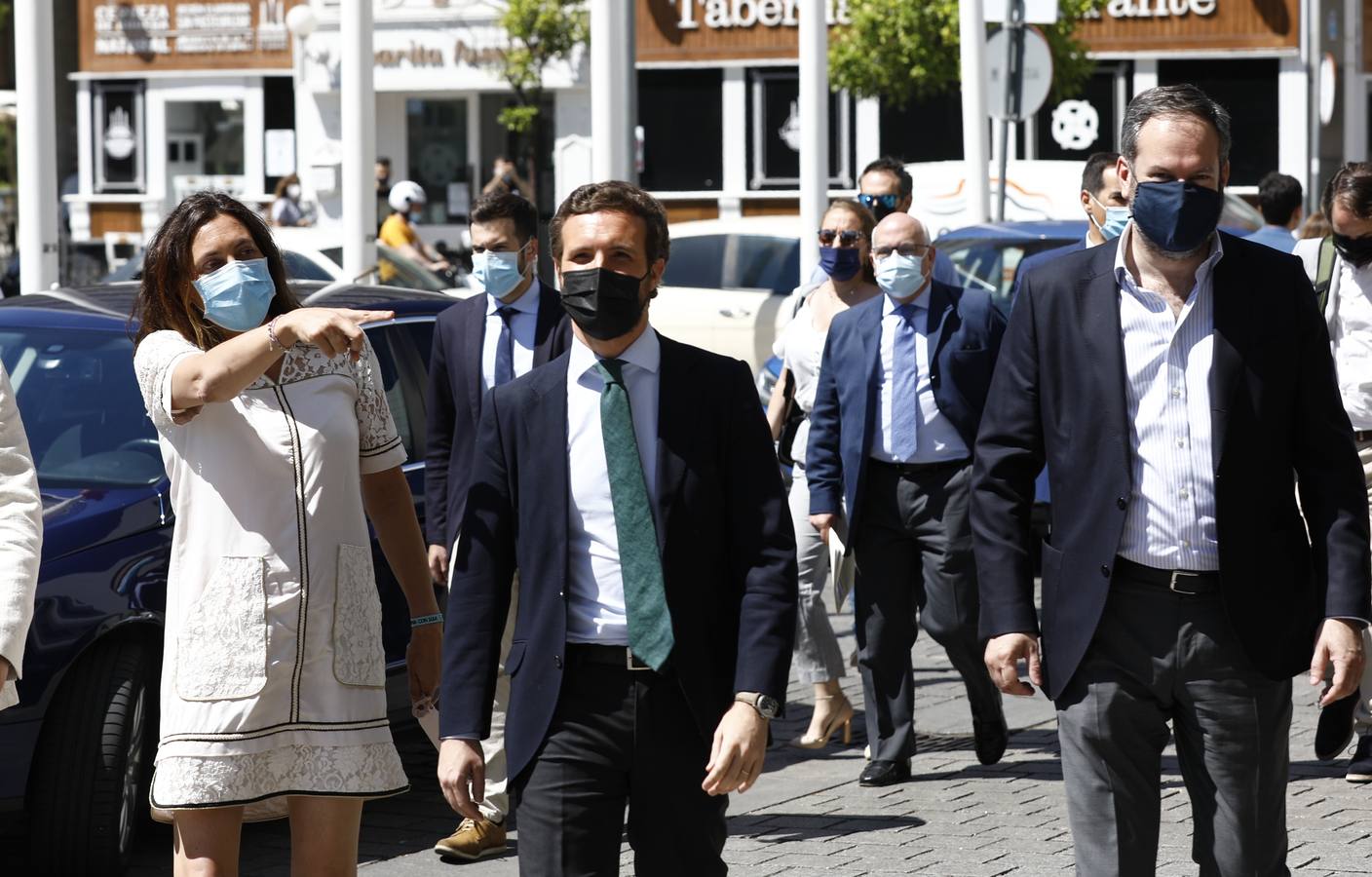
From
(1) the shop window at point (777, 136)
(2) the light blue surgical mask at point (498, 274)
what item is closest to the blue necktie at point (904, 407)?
(2) the light blue surgical mask at point (498, 274)

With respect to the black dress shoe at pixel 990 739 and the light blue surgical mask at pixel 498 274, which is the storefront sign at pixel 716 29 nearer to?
the black dress shoe at pixel 990 739

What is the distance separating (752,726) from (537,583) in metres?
0.50

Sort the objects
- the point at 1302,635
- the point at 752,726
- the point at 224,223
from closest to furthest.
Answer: the point at 752,726 < the point at 1302,635 < the point at 224,223

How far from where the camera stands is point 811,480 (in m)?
8.04

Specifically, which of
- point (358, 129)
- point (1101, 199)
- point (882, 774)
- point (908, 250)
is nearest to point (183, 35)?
point (358, 129)

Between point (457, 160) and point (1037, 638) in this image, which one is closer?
point (1037, 638)

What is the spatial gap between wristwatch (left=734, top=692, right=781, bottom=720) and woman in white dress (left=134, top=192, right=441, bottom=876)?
3.19ft

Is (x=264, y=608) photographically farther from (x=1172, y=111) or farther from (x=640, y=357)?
(x=1172, y=111)

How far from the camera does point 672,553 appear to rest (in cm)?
417

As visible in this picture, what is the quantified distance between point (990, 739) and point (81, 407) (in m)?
3.33

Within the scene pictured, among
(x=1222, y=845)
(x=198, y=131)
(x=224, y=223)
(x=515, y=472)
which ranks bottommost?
(x=1222, y=845)

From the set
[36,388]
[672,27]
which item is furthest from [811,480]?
[672,27]

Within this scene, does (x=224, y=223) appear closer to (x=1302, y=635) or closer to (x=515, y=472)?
(x=515, y=472)

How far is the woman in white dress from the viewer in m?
4.55
